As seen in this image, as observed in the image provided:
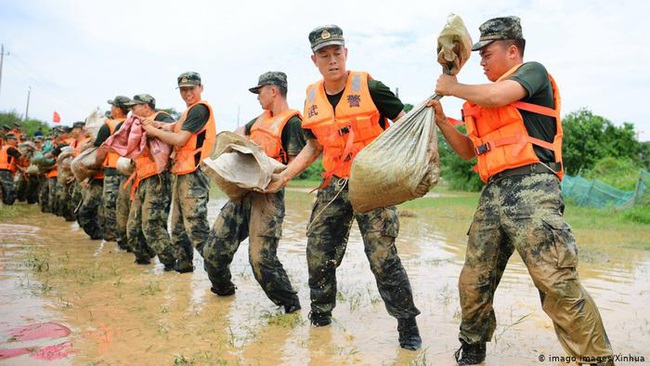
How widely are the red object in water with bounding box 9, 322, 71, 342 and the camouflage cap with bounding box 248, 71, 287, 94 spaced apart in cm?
267

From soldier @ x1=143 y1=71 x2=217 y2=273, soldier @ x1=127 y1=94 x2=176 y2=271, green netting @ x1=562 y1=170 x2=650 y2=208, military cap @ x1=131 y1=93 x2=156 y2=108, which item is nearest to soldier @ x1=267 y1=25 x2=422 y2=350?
soldier @ x1=143 y1=71 x2=217 y2=273

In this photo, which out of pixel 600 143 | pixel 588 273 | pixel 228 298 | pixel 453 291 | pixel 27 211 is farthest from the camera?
pixel 600 143

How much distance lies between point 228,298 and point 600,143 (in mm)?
Answer: 31164

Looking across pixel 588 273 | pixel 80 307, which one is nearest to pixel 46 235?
pixel 80 307

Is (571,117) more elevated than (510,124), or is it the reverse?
(571,117)

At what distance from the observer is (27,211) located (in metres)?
14.3

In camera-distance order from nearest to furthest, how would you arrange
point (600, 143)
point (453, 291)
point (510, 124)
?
point (510, 124)
point (453, 291)
point (600, 143)

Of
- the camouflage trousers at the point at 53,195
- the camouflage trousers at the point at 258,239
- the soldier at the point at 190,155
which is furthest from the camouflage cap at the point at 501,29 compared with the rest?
the camouflage trousers at the point at 53,195

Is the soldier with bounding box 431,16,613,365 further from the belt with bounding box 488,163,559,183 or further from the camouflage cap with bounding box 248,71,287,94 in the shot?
the camouflage cap with bounding box 248,71,287,94

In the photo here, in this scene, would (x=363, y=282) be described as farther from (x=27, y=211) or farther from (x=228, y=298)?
(x=27, y=211)

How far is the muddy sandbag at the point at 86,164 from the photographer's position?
334 inches

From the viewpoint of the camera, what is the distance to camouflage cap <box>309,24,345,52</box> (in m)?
4.11

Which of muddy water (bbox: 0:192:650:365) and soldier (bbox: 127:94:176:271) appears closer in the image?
muddy water (bbox: 0:192:650:365)

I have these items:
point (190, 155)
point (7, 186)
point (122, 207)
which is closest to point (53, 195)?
point (7, 186)
